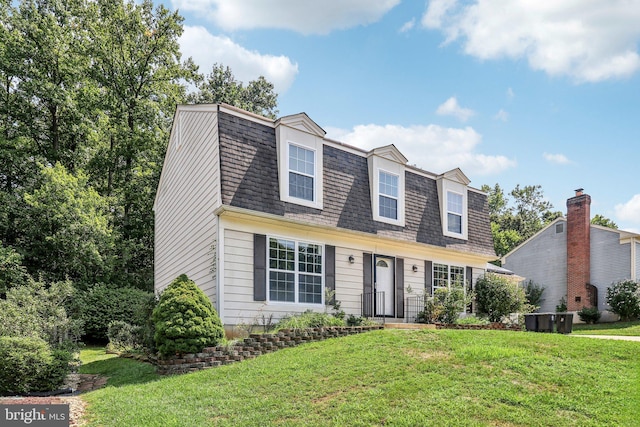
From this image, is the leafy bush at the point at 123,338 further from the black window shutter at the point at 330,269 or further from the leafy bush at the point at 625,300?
the leafy bush at the point at 625,300

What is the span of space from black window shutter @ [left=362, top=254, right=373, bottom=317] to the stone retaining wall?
2.46 metres

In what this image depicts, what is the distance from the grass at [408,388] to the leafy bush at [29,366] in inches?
41.9

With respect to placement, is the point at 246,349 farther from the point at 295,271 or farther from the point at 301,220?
the point at 301,220

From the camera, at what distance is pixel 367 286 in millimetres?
13984

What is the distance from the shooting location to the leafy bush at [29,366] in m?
8.45

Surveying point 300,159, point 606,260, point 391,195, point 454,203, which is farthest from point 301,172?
point 606,260

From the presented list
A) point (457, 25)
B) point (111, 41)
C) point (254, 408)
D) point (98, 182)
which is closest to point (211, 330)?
point (254, 408)

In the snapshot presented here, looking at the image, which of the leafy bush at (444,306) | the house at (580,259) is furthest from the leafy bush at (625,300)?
the leafy bush at (444,306)

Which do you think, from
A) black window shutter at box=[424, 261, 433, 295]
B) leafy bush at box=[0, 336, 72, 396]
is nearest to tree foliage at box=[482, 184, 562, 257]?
black window shutter at box=[424, 261, 433, 295]

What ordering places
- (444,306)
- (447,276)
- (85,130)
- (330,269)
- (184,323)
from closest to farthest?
(184,323) < (330,269) < (444,306) < (447,276) < (85,130)

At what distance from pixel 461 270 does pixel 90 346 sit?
13745 millimetres

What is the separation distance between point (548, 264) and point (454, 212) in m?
11.8

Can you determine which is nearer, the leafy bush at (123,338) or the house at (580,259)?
the leafy bush at (123,338)

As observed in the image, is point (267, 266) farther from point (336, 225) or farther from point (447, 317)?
point (447, 317)
